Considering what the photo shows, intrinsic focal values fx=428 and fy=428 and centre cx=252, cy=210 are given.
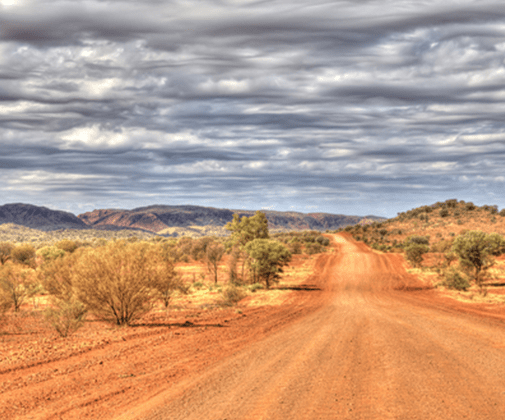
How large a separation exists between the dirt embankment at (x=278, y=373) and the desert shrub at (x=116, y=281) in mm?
1662

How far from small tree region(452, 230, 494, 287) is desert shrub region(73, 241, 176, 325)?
2843cm

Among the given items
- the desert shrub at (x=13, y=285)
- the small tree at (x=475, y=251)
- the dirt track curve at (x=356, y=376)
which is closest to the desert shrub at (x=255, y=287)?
the dirt track curve at (x=356, y=376)

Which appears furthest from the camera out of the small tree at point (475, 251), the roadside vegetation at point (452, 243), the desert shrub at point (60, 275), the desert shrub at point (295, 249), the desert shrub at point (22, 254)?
the desert shrub at point (295, 249)

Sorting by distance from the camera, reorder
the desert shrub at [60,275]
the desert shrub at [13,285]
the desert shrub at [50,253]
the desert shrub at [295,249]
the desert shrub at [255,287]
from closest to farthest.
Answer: the desert shrub at [60,275] → the desert shrub at [13,285] → the desert shrub at [255,287] → the desert shrub at [50,253] → the desert shrub at [295,249]

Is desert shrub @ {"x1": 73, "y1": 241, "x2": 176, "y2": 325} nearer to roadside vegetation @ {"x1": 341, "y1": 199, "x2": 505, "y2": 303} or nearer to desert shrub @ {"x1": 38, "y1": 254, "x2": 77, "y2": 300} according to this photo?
desert shrub @ {"x1": 38, "y1": 254, "x2": 77, "y2": 300}

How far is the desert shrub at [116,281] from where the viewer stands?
19328 millimetres

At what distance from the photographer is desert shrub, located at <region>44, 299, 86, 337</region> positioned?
1732cm

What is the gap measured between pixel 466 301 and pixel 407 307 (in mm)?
6170

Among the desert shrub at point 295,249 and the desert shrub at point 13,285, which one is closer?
the desert shrub at point 13,285

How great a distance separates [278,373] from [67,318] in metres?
10.3

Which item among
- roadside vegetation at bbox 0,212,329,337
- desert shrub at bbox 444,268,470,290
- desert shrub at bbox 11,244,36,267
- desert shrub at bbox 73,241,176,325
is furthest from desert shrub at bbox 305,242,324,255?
desert shrub at bbox 73,241,176,325

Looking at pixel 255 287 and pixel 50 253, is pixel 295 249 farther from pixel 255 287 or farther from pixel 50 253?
pixel 50 253

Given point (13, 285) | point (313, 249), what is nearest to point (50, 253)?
point (13, 285)

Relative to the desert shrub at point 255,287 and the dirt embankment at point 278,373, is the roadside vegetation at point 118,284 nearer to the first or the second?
the desert shrub at point 255,287
